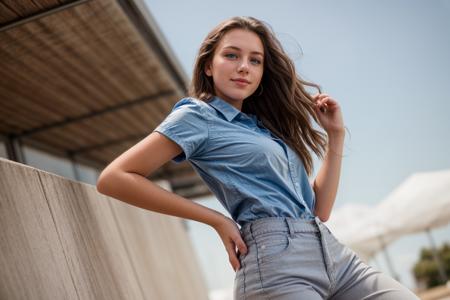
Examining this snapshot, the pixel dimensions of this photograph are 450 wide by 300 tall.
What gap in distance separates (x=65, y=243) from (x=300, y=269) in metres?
1.13

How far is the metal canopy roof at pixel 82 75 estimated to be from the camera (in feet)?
13.8

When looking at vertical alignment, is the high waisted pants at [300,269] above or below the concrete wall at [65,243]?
below

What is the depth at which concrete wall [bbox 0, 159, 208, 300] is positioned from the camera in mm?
2074

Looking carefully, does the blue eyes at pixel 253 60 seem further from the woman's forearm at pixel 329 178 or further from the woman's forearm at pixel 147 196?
the woman's forearm at pixel 147 196

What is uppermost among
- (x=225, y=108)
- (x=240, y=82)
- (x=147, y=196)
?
(x=240, y=82)

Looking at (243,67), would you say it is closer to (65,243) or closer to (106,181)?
(106,181)

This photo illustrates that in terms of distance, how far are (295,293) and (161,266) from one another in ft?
9.19

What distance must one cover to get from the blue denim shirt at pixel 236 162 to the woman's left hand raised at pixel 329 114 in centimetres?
52

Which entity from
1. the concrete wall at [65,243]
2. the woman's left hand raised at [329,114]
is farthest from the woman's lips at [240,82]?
the concrete wall at [65,243]

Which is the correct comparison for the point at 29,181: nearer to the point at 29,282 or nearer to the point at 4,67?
the point at 29,282

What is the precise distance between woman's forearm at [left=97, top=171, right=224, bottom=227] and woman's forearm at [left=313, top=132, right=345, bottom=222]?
2.23ft

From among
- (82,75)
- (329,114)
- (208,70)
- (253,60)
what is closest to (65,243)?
(208,70)

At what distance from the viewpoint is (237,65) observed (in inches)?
97.0

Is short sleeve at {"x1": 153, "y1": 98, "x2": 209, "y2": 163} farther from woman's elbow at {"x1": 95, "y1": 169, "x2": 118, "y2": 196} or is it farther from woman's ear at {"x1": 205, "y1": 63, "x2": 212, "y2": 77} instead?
woman's ear at {"x1": 205, "y1": 63, "x2": 212, "y2": 77}
